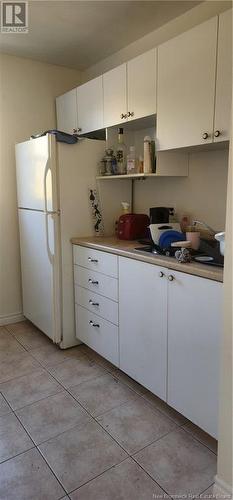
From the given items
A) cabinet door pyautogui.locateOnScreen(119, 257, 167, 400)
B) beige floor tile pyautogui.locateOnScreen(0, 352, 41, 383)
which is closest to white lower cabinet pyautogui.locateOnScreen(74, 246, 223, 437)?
cabinet door pyautogui.locateOnScreen(119, 257, 167, 400)

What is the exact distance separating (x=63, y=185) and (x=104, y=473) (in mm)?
1720

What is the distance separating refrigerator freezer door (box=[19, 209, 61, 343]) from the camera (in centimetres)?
241

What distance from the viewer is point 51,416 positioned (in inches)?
70.7

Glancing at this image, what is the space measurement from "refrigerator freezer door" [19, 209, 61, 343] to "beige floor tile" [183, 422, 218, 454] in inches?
45.7

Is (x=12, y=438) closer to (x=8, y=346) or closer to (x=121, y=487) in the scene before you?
(x=121, y=487)

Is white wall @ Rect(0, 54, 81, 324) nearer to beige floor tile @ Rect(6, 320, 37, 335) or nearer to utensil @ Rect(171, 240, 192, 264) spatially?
beige floor tile @ Rect(6, 320, 37, 335)

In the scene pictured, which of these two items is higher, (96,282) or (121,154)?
(121,154)

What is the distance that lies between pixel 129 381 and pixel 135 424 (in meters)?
Answer: 0.39

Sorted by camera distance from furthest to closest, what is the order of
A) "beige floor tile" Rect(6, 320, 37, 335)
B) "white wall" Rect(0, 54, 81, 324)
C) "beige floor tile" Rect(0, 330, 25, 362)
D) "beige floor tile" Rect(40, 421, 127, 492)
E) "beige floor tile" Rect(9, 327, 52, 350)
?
"beige floor tile" Rect(6, 320, 37, 335)
"white wall" Rect(0, 54, 81, 324)
"beige floor tile" Rect(9, 327, 52, 350)
"beige floor tile" Rect(0, 330, 25, 362)
"beige floor tile" Rect(40, 421, 127, 492)

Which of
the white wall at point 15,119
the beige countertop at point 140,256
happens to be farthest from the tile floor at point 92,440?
the white wall at point 15,119

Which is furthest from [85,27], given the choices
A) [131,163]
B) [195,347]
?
[195,347]

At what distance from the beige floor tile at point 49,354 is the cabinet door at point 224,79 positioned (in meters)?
1.80

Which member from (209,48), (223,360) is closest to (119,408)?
(223,360)

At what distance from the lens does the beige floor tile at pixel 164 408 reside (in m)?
1.75
